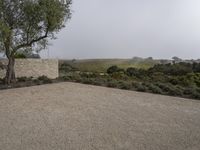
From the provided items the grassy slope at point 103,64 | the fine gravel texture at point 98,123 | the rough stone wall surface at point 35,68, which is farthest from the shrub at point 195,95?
the grassy slope at point 103,64

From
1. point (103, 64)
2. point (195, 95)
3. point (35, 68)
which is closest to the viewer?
point (195, 95)

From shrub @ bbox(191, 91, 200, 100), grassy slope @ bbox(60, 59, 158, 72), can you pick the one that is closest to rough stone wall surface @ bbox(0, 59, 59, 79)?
shrub @ bbox(191, 91, 200, 100)

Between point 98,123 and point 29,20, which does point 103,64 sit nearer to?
point 29,20

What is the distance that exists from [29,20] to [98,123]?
9804 millimetres

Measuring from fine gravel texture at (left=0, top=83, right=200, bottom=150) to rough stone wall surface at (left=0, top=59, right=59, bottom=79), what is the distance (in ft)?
26.2

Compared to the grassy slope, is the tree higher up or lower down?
higher up

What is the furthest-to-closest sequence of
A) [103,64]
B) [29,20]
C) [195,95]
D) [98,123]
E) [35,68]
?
[103,64]
[35,68]
[29,20]
[195,95]
[98,123]

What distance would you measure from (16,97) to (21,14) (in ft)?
19.1

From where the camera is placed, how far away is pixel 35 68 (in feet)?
66.3

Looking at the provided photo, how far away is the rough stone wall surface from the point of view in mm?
19266

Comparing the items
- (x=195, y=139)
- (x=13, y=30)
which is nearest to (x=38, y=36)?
(x=13, y=30)

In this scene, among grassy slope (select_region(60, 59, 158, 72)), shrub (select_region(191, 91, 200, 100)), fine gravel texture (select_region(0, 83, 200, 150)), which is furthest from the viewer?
grassy slope (select_region(60, 59, 158, 72))

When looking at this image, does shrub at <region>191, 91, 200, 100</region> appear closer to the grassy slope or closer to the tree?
the tree

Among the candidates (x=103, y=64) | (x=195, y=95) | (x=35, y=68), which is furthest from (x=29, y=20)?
(x=103, y=64)
